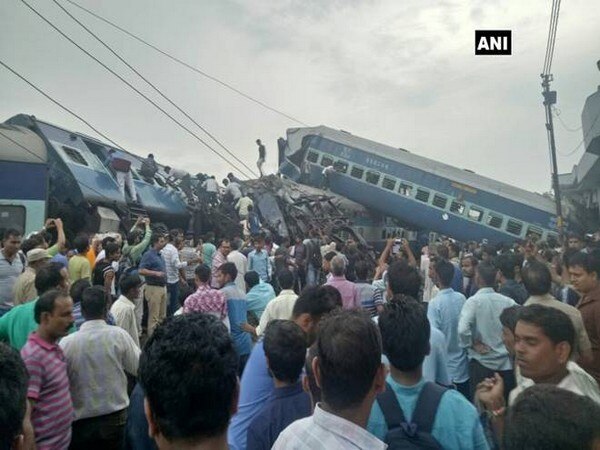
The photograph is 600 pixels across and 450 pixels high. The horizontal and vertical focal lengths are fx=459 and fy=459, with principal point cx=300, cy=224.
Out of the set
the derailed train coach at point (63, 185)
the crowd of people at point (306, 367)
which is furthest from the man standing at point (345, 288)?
the derailed train coach at point (63, 185)

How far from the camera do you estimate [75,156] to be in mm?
10344

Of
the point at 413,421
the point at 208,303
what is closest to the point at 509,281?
the point at 208,303

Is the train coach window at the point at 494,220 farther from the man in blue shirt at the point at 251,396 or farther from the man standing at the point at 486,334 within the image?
the man in blue shirt at the point at 251,396

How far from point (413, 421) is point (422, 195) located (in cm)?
2099

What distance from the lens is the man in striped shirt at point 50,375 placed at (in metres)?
2.64

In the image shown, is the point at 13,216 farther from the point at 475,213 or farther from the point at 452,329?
the point at 475,213

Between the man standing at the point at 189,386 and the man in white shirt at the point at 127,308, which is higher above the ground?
the man standing at the point at 189,386

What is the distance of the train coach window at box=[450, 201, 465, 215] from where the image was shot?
21.3 metres

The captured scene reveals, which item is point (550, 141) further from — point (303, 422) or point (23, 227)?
point (303, 422)

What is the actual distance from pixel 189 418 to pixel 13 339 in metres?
2.72

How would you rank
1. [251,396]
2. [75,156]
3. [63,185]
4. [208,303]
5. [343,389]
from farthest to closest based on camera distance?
[75,156] < [63,185] < [208,303] < [251,396] < [343,389]

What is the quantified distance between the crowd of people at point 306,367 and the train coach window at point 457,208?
16.3 metres

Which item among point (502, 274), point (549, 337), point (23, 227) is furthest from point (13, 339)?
point (23, 227)

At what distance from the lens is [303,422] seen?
1.67m
